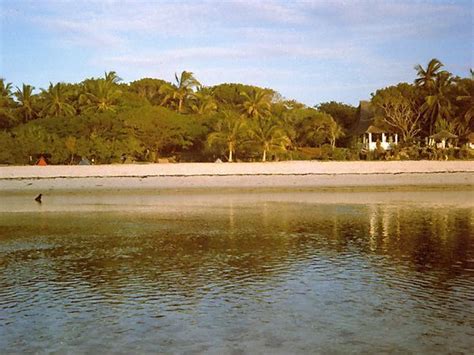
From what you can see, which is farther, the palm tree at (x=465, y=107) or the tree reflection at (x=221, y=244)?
the palm tree at (x=465, y=107)

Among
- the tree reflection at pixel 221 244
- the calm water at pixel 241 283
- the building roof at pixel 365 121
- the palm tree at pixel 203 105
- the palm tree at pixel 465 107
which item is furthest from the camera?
the building roof at pixel 365 121

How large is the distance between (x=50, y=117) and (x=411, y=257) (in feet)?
160

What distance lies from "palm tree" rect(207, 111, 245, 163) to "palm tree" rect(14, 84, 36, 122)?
22027mm

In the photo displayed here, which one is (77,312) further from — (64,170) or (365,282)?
(64,170)

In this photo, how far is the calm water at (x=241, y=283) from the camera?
303 inches

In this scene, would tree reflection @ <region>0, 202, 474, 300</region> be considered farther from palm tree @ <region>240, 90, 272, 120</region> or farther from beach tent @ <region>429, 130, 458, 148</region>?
palm tree @ <region>240, 90, 272, 120</region>

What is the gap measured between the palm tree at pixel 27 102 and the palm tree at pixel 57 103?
2.72 meters

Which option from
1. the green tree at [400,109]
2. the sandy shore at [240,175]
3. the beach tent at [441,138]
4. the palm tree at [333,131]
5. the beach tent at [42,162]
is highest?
the green tree at [400,109]

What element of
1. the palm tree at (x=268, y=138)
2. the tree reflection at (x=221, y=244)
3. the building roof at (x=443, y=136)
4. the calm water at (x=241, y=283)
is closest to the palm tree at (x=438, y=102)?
the building roof at (x=443, y=136)

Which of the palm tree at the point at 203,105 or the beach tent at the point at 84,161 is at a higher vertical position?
the palm tree at the point at 203,105

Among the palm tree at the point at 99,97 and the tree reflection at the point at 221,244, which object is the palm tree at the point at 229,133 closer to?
the palm tree at the point at 99,97

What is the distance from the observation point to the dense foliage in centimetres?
4994

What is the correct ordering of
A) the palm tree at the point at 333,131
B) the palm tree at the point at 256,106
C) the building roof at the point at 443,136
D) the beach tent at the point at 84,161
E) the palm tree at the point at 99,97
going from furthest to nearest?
the palm tree at the point at 256,106
the palm tree at the point at 333,131
the palm tree at the point at 99,97
the building roof at the point at 443,136
the beach tent at the point at 84,161

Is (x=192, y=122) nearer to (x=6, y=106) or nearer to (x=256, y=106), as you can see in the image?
(x=256, y=106)
